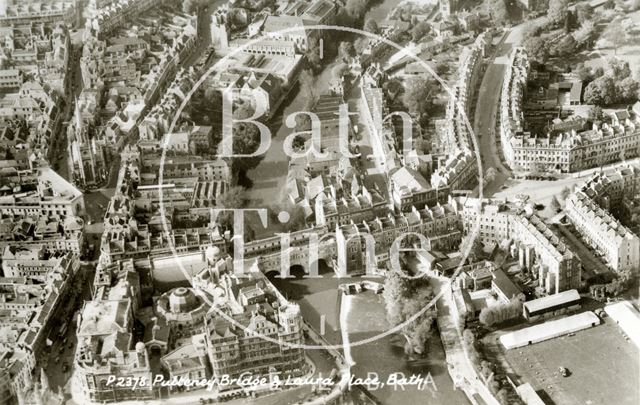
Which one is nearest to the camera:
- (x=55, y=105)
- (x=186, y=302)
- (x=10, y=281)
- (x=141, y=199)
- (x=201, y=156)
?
(x=186, y=302)

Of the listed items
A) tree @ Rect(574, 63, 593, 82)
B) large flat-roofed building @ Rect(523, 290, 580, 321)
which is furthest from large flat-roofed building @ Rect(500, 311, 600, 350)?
tree @ Rect(574, 63, 593, 82)

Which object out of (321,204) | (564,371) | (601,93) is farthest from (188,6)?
(564,371)

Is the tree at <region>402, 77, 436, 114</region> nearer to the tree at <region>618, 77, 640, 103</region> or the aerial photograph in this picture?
the aerial photograph

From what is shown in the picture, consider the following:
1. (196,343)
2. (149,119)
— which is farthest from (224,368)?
(149,119)

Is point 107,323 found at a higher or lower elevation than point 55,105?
lower

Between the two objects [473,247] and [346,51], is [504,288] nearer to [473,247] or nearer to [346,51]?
[473,247]

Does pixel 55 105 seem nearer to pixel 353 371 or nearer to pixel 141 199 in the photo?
pixel 141 199
